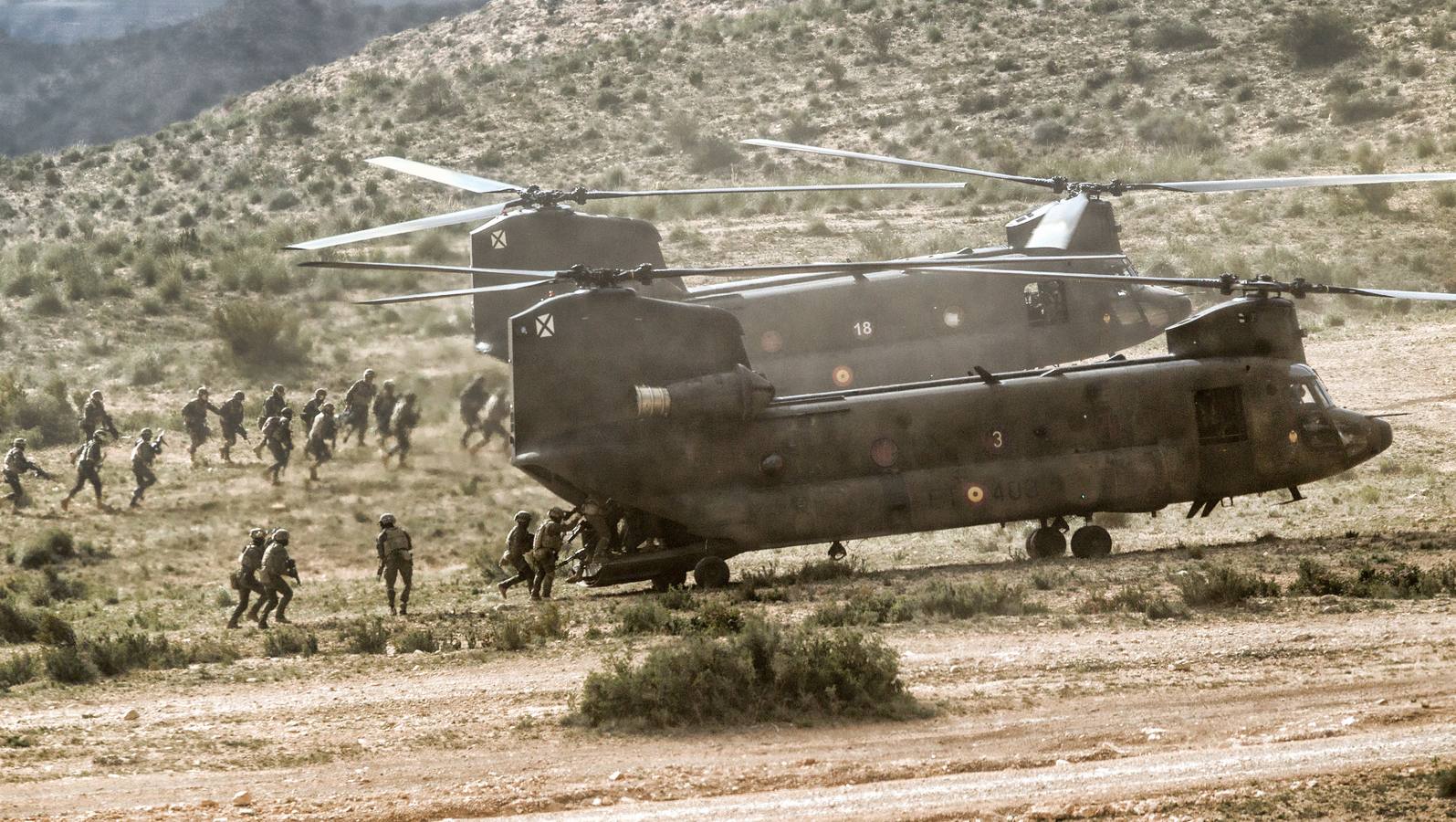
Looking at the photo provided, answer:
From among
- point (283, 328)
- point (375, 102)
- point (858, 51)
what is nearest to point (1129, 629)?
point (283, 328)

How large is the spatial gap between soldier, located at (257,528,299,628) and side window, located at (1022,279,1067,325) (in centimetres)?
1008

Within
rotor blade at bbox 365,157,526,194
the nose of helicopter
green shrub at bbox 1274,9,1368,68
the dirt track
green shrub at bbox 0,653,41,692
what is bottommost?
the dirt track

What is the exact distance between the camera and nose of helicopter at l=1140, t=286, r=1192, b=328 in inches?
872

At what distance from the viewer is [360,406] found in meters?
27.7

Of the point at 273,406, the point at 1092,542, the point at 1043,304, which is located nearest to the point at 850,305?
the point at 1043,304

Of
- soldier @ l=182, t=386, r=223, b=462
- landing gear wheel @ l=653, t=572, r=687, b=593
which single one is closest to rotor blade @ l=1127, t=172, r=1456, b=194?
landing gear wheel @ l=653, t=572, r=687, b=593

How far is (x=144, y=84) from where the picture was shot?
88.6 meters

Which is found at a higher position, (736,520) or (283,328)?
(283,328)

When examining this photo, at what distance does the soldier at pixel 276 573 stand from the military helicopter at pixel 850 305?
4.56 metres

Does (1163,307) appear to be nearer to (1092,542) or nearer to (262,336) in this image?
(1092,542)

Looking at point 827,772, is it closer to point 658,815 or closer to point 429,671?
point 658,815

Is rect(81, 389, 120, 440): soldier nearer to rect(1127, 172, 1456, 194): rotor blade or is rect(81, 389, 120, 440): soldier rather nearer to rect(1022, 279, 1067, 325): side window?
rect(1022, 279, 1067, 325): side window

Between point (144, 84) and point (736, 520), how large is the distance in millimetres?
80715

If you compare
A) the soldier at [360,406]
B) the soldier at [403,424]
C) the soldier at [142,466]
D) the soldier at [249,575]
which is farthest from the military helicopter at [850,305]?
the soldier at [142,466]
